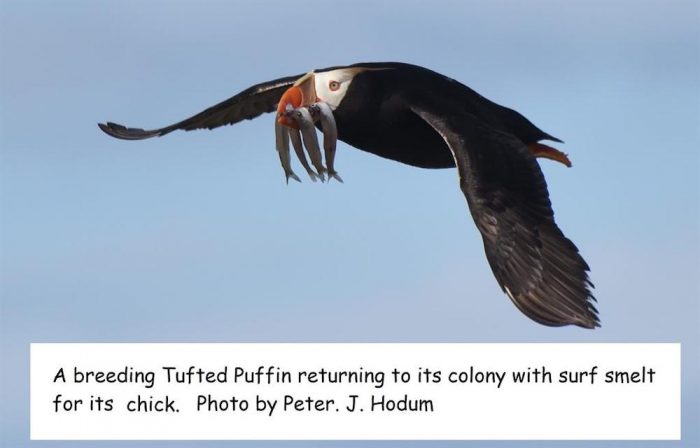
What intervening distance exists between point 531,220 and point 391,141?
5.83 ft

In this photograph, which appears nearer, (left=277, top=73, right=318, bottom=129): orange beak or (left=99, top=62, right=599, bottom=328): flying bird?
(left=99, top=62, right=599, bottom=328): flying bird

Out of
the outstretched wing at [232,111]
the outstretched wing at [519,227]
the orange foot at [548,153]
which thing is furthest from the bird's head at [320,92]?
the orange foot at [548,153]

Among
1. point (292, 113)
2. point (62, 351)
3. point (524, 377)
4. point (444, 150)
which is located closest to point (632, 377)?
point (524, 377)

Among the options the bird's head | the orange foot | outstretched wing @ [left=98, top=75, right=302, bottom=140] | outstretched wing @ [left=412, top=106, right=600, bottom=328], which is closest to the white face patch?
the bird's head

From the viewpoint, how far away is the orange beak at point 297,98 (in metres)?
15.7

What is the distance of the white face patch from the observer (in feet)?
51.6

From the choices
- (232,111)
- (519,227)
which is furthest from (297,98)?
(519,227)

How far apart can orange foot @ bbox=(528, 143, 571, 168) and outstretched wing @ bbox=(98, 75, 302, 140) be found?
2307mm

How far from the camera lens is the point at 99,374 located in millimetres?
15031

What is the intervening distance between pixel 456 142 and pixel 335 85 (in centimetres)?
167

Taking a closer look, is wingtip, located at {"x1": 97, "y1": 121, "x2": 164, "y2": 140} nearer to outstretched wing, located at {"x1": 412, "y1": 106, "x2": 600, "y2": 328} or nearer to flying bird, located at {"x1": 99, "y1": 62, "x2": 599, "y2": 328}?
flying bird, located at {"x1": 99, "y1": 62, "x2": 599, "y2": 328}

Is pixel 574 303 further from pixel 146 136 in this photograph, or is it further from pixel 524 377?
pixel 146 136

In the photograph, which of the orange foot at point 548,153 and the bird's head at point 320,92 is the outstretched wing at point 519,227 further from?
the orange foot at point 548,153

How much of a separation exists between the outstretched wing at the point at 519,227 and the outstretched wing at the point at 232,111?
2.43 m
